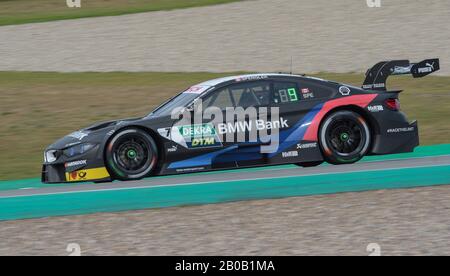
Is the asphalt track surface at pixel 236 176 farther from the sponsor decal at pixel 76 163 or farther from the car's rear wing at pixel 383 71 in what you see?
the car's rear wing at pixel 383 71

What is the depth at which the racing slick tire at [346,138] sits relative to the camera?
10875mm

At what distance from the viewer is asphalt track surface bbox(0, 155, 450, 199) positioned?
1010 centimetres

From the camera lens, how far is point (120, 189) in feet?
32.2

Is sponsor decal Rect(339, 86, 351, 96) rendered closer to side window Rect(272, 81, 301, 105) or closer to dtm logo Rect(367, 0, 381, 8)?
side window Rect(272, 81, 301, 105)

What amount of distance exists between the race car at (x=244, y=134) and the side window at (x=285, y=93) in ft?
0.04

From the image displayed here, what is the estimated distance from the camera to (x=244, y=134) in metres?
10.6

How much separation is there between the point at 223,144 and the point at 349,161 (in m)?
1.61

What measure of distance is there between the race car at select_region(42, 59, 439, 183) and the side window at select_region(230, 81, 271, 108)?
0.01 meters

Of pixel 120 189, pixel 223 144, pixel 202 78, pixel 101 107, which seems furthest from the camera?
pixel 202 78

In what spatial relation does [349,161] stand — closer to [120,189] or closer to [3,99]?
[120,189]

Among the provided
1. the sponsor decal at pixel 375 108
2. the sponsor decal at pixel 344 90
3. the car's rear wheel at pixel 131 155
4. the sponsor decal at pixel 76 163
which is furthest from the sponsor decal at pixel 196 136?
the sponsor decal at pixel 375 108

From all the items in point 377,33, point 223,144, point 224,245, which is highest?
point 377,33

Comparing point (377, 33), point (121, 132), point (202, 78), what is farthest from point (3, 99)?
point (377, 33)

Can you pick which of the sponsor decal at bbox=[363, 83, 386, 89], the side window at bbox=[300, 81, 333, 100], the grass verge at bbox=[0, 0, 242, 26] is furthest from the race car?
the grass verge at bbox=[0, 0, 242, 26]
